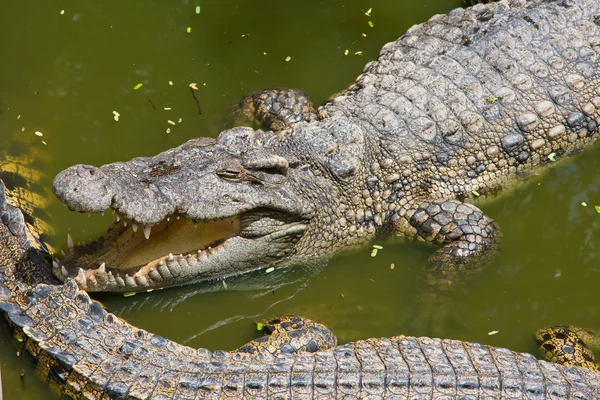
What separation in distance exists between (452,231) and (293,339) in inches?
56.5

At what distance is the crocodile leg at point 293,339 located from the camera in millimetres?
5094

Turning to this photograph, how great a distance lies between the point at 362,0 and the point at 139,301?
361 cm

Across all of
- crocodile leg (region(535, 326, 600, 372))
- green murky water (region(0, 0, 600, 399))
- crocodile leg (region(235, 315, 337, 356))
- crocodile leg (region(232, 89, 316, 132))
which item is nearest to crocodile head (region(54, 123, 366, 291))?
green murky water (region(0, 0, 600, 399))

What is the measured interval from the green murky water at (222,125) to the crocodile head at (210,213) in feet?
1.04

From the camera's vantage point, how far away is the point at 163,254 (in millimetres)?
5422

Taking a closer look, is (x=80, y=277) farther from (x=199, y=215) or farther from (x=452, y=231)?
(x=452, y=231)

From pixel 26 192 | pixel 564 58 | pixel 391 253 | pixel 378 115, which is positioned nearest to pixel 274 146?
pixel 378 115

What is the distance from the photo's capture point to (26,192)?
5.77 metres

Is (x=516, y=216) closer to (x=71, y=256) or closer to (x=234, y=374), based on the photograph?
(x=234, y=374)

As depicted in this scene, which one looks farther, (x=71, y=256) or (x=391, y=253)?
(x=391, y=253)

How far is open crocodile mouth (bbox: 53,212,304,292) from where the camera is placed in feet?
17.1

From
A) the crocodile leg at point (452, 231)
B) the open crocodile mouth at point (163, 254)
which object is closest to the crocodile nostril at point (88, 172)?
the open crocodile mouth at point (163, 254)

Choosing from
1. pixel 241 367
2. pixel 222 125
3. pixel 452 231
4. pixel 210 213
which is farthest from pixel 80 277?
pixel 452 231

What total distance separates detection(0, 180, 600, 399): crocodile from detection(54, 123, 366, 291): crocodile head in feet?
1.93
